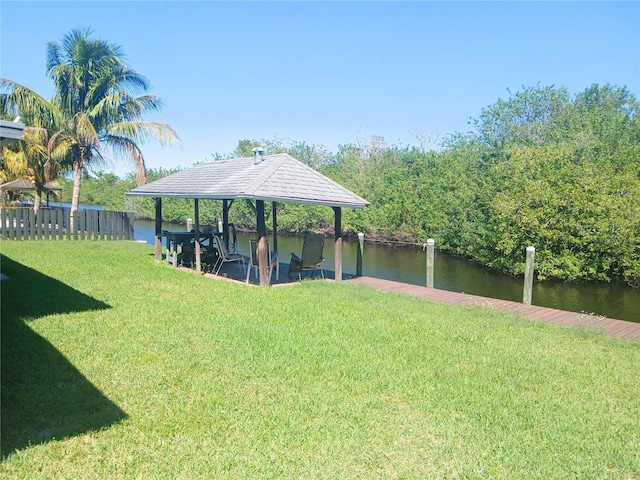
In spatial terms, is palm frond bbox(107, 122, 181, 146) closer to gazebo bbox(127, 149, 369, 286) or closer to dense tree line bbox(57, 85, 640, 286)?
gazebo bbox(127, 149, 369, 286)

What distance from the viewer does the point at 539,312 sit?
8984 millimetres

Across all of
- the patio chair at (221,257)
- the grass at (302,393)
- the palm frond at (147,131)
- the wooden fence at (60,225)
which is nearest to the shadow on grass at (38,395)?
the grass at (302,393)

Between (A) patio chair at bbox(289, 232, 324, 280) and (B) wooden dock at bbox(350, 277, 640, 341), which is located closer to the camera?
(B) wooden dock at bbox(350, 277, 640, 341)

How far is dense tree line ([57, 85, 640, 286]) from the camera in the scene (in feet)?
50.6

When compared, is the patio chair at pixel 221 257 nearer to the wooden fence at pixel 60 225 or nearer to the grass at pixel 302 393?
the grass at pixel 302 393

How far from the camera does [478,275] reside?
1762 centimetres

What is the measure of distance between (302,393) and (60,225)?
1686 centimetres

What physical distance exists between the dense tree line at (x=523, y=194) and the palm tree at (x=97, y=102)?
1216 cm

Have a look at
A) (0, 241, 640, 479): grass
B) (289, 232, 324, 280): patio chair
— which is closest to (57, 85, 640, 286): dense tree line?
(289, 232, 324, 280): patio chair

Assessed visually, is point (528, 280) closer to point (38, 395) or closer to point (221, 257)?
point (221, 257)

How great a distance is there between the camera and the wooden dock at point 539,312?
7973 mm

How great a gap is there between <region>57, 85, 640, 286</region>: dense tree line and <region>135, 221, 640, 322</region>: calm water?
61cm

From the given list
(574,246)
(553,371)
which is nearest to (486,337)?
(553,371)

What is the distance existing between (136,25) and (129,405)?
11263 millimetres
